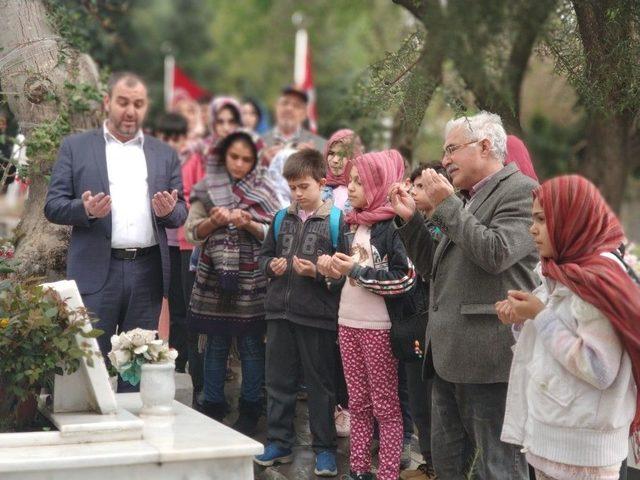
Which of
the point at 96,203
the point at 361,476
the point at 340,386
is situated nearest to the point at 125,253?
the point at 96,203

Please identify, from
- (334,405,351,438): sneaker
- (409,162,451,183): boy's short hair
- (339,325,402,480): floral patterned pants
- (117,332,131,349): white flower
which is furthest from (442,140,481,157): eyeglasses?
(334,405,351,438): sneaker

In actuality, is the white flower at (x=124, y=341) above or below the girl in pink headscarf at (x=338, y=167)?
below

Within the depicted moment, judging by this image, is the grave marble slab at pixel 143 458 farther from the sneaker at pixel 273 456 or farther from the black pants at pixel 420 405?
the black pants at pixel 420 405

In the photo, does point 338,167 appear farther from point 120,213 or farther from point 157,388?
point 157,388

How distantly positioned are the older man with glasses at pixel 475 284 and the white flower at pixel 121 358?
4.92ft

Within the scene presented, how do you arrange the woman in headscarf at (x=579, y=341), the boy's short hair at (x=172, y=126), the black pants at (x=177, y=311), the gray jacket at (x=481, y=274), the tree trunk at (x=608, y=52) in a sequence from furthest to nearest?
the boy's short hair at (x=172, y=126)
the black pants at (x=177, y=311)
the tree trunk at (x=608, y=52)
the gray jacket at (x=481, y=274)
the woman in headscarf at (x=579, y=341)

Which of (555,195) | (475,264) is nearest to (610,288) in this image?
(555,195)

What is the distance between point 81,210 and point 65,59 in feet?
5.24

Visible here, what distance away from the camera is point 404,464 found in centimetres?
637

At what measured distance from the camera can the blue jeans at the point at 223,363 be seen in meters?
6.95

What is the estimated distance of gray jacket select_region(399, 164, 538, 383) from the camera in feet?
15.7

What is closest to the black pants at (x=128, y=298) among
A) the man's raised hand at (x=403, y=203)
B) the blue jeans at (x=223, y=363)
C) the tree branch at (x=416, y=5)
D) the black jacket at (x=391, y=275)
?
the blue jeans at (x=223, y=363)

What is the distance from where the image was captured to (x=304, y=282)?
6.27 metres

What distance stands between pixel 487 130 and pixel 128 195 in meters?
2.46
